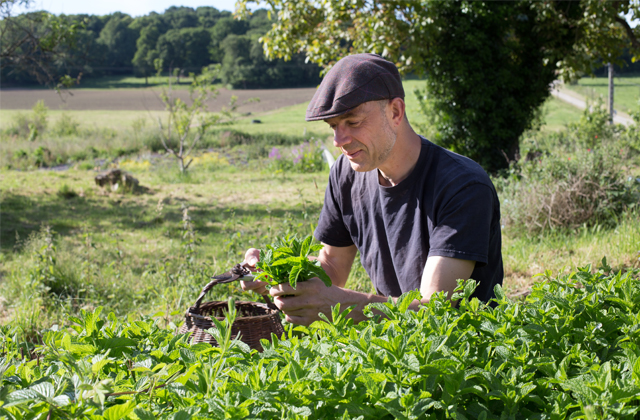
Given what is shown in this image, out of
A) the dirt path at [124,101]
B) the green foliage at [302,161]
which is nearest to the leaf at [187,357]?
the green foliage at [302,161]

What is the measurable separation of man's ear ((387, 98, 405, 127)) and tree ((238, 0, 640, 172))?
21.9 ft

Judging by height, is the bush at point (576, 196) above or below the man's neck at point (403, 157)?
below

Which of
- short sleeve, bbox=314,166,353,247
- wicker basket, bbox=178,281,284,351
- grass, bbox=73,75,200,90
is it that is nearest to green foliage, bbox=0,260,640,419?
wicker basket, bbox=178,281,284,351

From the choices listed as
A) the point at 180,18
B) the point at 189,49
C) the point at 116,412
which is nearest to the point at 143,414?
the point at 116,412

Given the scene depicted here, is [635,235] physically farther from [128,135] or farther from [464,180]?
[128,135]

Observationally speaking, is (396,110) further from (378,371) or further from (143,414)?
(143,414)

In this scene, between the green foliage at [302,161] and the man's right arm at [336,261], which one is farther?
the green foliage at [302,161]

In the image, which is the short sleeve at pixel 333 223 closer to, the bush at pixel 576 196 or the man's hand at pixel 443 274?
the man's hand at pixel 443 274

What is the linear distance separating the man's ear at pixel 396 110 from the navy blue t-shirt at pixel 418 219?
204mm

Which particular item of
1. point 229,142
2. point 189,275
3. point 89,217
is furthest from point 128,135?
point 189,275

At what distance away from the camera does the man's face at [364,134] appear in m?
2.02

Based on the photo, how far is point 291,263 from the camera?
1566mm

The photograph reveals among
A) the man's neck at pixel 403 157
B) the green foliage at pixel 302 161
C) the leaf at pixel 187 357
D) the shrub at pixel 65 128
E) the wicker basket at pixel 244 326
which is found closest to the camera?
the leaf at pixel 187 357

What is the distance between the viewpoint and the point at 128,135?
23.8 m
